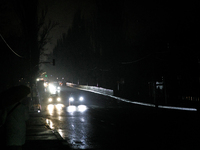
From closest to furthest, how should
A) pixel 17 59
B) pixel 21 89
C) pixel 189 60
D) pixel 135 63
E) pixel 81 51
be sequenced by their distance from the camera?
pixel 21 89 → pixel 189 60 → pixel 17 59 → pixel 135 63 → pixel 81 51

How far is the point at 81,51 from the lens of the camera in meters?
87.4

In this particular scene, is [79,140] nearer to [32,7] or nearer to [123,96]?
[32,7]

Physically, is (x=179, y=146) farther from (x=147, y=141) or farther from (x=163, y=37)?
(x=163, y=37)

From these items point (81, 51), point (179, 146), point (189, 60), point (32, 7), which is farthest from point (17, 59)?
point (81, 51)

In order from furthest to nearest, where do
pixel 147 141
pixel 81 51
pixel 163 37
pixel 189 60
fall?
1. pixel 81 51
2. pixel 163 37
3. pixel 189 60
4. pixel 147 141

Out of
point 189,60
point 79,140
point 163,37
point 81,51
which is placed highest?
point 81,51

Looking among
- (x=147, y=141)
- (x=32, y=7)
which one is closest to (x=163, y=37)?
(x=32, y=7)

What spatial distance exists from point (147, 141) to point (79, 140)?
2717mm

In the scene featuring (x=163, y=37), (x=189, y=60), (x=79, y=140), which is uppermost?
(x=163, y=37)

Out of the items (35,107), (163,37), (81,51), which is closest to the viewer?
(35,107)

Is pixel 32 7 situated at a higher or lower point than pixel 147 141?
higher

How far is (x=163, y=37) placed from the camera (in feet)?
142

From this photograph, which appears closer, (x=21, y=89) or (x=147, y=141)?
(x=21, y=89)

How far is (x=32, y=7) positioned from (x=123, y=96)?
830 inches
